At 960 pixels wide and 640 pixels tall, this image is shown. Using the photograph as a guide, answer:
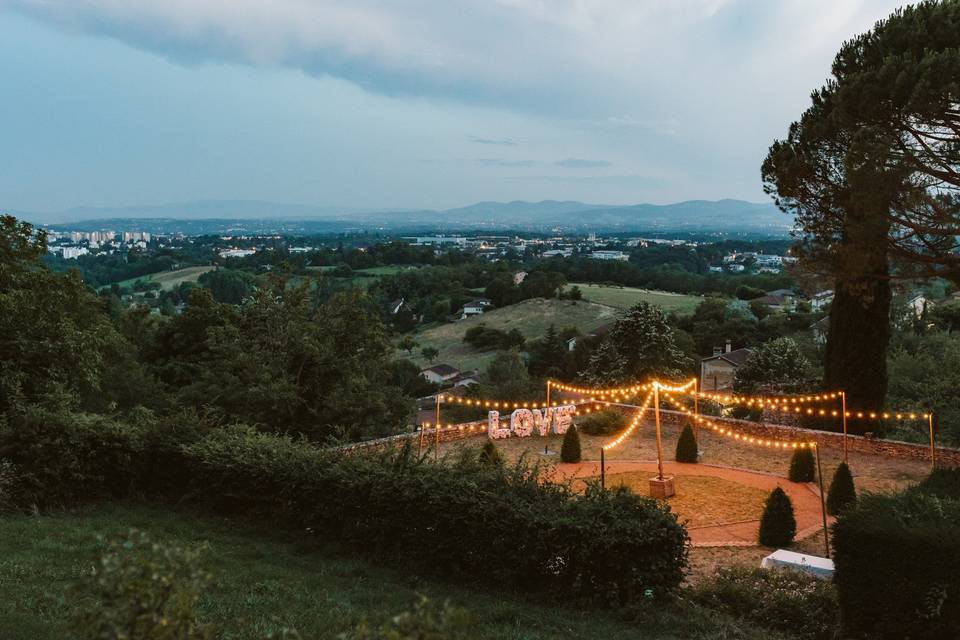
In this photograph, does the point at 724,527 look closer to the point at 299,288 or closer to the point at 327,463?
the point at 327,463

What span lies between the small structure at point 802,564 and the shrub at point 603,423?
11009 mm

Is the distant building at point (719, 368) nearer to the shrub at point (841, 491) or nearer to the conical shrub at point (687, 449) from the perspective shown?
the conical shrub at point (687, 449)

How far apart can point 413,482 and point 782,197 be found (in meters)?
15.6

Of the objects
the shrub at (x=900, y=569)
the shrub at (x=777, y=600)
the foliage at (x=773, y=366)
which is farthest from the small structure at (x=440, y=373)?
the shrub at (x=900, y=569)

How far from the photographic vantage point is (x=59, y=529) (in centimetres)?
1030

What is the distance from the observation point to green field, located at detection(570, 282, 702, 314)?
7691cm

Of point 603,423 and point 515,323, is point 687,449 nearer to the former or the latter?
point 603,423

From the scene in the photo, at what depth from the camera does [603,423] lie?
22.5 metres

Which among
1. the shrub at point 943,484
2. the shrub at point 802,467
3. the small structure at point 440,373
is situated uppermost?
the shrub at point 943,484

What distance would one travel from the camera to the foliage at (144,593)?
3.16 m

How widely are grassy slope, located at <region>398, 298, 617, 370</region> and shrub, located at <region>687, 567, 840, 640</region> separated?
58.3 m

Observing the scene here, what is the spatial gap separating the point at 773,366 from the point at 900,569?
29.0 m

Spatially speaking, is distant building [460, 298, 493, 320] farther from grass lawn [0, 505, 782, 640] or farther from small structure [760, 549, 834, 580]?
grass lawn [0, 505, 782, 640]

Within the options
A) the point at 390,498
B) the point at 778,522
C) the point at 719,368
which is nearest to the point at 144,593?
the point at 390,498
